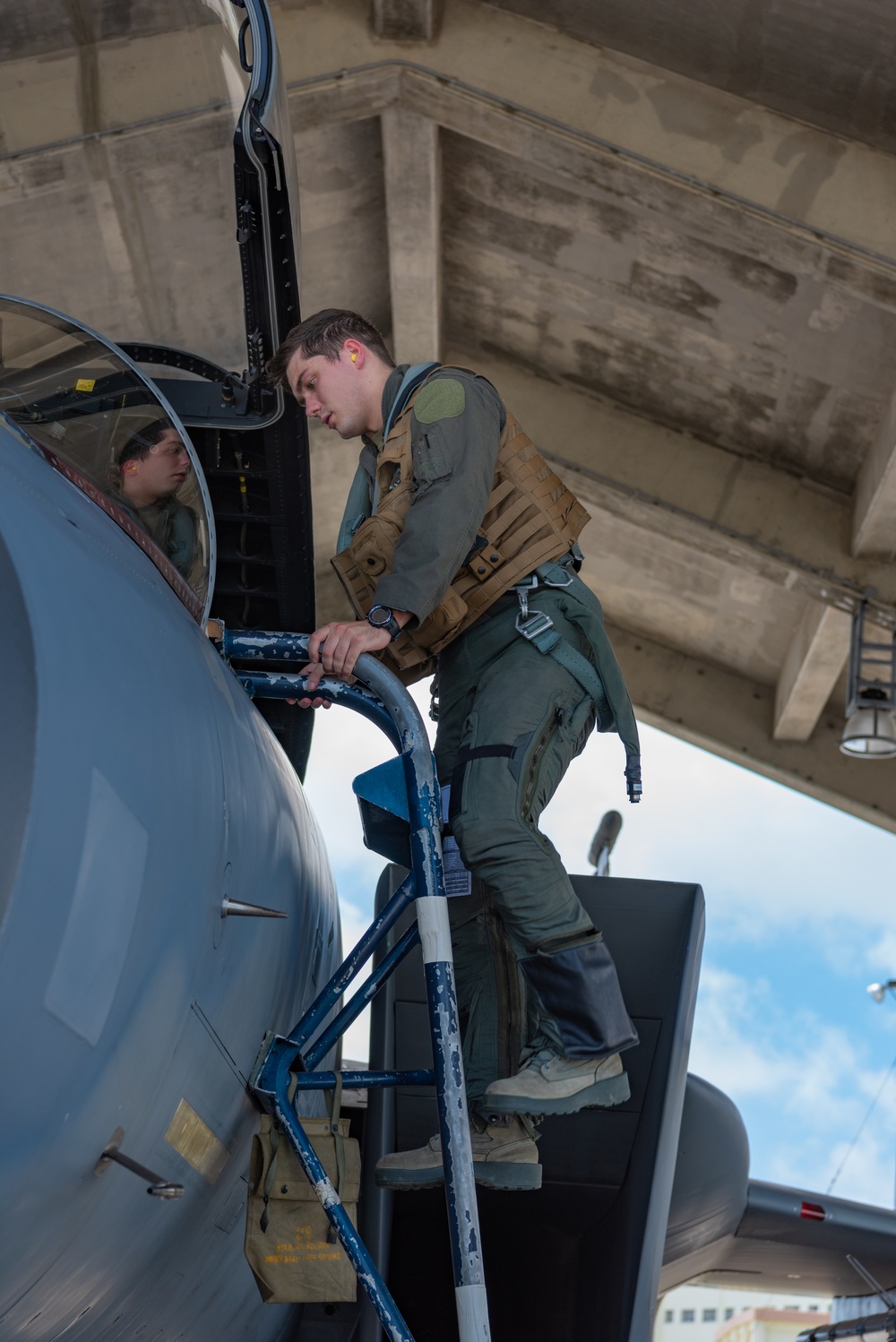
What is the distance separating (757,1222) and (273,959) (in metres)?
3.42

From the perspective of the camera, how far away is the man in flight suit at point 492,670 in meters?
2.32

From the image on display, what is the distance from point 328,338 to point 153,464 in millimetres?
795

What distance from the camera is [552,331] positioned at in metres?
10.9

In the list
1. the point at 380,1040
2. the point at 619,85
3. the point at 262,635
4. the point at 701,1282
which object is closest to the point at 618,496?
the point at 619,85

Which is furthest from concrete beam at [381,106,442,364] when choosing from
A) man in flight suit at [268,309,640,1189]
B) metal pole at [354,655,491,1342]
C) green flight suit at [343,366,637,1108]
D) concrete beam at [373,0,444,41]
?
metal pole at [354,655,491,1342]

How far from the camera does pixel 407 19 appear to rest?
8391mm

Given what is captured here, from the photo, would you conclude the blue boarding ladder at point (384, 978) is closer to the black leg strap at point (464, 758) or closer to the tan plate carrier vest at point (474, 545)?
the black leg strap at point (464, 758)

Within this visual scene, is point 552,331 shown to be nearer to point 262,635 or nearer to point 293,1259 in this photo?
point 262,635

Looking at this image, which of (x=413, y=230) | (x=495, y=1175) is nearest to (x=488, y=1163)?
(x=495, y=1175)

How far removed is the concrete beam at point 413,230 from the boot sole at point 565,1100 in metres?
8.19

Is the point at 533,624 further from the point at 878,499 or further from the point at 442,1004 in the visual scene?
the point at 878,499

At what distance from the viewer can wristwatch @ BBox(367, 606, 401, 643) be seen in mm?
2338

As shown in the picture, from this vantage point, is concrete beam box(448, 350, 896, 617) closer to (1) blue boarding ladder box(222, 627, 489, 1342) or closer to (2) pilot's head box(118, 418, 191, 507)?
(1) blue boarding ladder box(222, 627, 489, 1342)

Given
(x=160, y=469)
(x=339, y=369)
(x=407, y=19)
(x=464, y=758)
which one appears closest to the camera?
(x=160, y=469)
